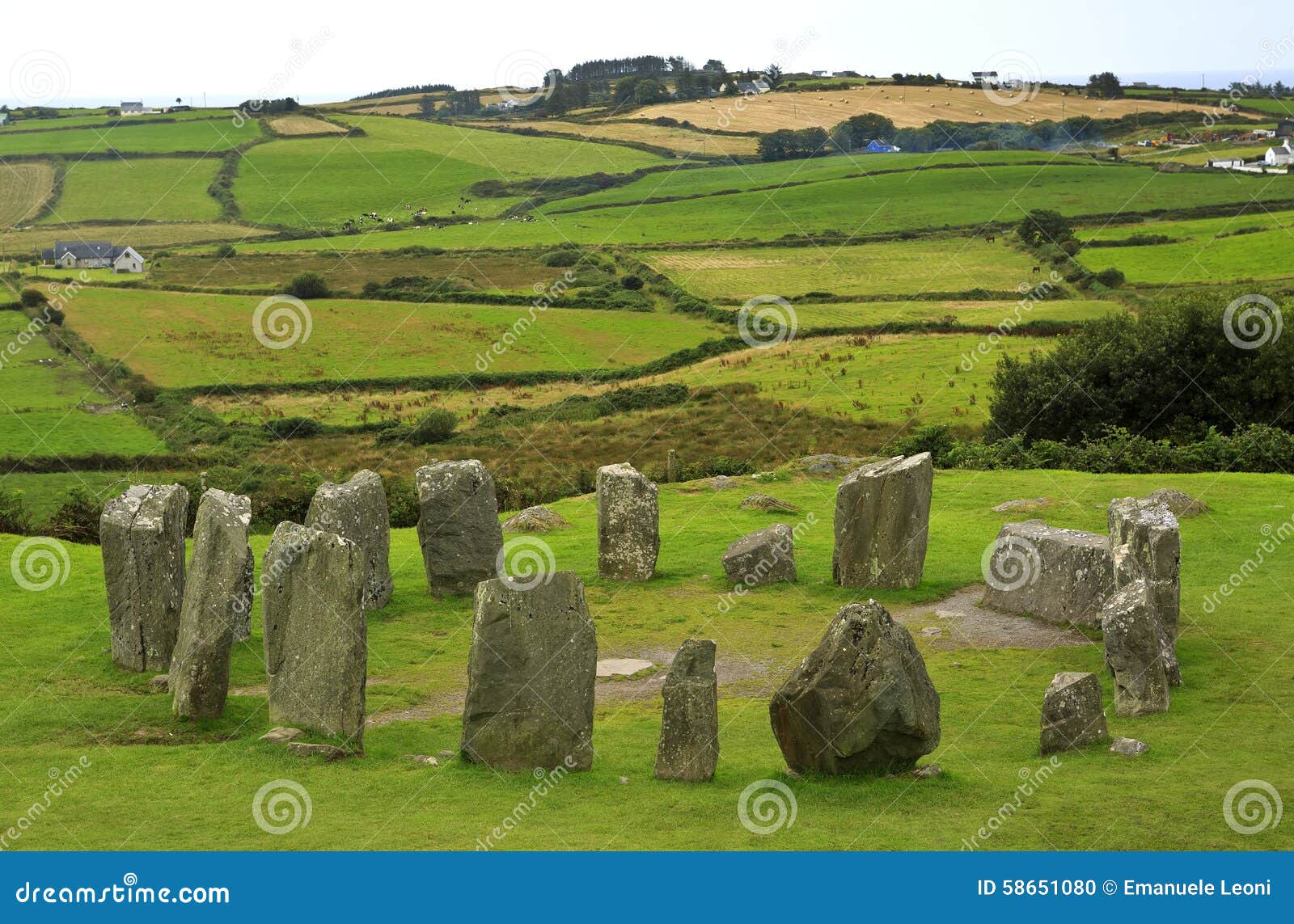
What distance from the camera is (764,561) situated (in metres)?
28.3

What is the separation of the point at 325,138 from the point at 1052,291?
80.8 metres

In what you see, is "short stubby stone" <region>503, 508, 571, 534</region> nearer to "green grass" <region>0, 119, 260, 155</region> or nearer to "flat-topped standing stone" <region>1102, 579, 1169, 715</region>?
"flat-topped standing stone" <region>1102, 579, 1169, 715</region>

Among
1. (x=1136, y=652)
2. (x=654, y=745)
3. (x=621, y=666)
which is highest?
(x=1136, y=652)

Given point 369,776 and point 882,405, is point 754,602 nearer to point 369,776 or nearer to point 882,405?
point 369,776

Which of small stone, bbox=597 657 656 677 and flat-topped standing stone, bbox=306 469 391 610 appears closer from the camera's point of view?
small stone, bbox=597 657 656 677

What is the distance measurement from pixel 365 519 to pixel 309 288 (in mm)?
66944

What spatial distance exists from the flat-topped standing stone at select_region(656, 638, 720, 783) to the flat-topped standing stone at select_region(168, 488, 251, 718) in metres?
6.55

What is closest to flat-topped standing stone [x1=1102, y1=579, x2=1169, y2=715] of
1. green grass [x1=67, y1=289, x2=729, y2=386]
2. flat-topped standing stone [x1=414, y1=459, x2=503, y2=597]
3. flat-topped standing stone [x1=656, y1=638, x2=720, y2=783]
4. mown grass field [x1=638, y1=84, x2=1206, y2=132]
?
flat-topped standing stone [x1=656, y1=638, x2=720, y2=783]

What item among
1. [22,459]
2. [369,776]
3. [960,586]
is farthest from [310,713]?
[22,459]

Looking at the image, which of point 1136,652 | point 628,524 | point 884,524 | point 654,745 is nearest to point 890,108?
point 628,524

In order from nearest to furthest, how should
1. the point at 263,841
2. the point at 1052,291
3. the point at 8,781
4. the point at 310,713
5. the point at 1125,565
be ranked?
the point at 263,841 → the point at 8,781 → the point at 310,713 → the point at 1125,565 → the point at 1052,291

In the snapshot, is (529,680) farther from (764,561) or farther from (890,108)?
(890,108)

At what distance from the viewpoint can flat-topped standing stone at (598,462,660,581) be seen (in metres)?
28.6

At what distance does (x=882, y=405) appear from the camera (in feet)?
188
